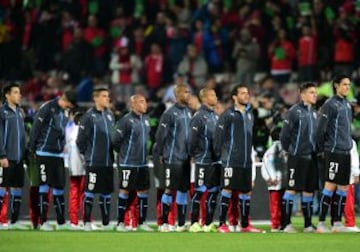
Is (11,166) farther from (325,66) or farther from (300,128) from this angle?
(325,66)

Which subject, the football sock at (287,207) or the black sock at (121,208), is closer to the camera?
the football sock at (287,207)

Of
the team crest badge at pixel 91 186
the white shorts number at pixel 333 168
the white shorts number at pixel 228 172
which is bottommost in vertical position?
the team crest badge at pixel 91 186

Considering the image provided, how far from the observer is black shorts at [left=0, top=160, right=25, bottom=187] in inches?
971

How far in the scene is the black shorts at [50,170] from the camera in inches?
978

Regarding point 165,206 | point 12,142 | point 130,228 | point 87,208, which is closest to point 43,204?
point 87,208

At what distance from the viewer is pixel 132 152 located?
24953 millimetres

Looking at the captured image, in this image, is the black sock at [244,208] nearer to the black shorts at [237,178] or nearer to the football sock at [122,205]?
the black shorts at [237,178]

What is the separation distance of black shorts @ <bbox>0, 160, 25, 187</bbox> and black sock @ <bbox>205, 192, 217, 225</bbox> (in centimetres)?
301

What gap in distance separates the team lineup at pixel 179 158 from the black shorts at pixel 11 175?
16 millimetres

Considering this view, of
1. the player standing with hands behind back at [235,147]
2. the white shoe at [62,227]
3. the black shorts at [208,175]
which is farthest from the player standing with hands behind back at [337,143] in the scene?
the white shoe at [62,227]

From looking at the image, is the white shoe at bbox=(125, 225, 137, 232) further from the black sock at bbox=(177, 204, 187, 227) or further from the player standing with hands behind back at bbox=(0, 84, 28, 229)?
the player standing with hands behind back at bbox=(0, 84, 28, 229)

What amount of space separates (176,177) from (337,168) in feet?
8.97

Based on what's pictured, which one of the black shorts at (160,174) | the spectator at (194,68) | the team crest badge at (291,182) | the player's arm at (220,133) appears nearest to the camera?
the team crest badge at (291,182)

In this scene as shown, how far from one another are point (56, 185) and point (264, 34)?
10673 mm
